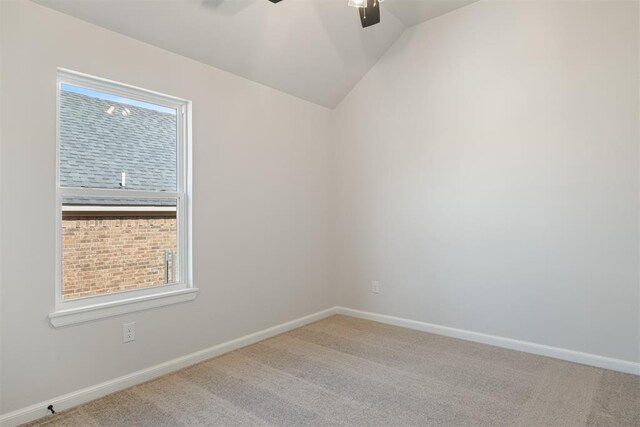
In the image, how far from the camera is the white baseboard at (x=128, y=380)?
198cm

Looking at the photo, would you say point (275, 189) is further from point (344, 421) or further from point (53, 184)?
point (344, 421)

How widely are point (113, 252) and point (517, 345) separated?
3186 mm

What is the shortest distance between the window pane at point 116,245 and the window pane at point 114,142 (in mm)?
141

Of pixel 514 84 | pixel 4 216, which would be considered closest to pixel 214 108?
pixel 4 216

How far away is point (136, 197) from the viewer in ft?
8.36

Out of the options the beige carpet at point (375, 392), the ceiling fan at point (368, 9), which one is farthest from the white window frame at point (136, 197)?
the ceiling fan at point (368, 9)

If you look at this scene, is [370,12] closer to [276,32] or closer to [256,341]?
[276,32]

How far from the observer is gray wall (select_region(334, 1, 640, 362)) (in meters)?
2.61

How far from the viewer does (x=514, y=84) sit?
2.99m

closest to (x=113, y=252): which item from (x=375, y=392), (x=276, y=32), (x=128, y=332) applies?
(x=128, y=332)

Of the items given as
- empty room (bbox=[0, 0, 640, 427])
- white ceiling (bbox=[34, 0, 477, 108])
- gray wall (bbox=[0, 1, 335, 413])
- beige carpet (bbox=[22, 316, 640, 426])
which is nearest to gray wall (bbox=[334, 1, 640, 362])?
empty room (bbox=[0, 0, 640, 427])

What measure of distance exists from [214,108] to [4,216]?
1561mm

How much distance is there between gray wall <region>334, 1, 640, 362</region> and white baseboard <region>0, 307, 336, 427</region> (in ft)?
4.24

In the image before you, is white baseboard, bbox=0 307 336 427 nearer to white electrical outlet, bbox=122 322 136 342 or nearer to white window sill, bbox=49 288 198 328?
white electrical outlet, bbox=122 322 136 342
